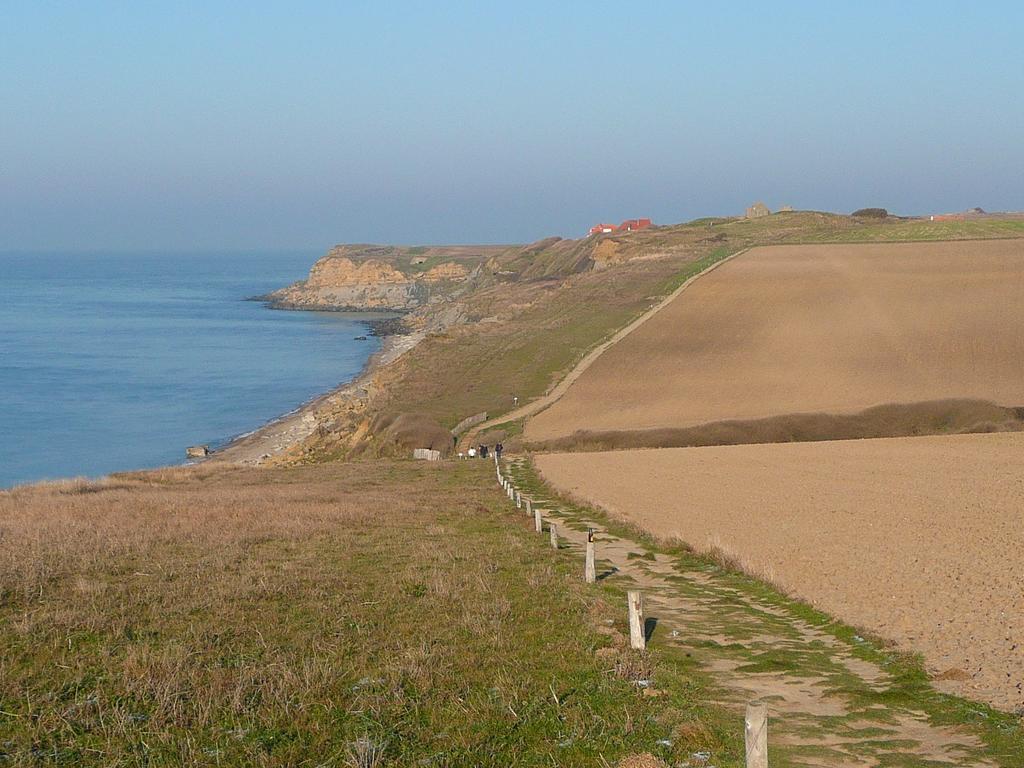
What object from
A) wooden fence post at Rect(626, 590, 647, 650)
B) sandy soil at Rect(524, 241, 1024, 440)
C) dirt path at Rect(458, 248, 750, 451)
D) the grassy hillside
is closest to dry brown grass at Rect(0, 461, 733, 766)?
wooden fence post at Rect(626, 590, 647, 650)

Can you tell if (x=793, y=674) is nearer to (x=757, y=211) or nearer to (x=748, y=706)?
(x=748, y=706)

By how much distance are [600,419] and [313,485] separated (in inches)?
665

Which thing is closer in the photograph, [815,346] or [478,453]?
[478,453]

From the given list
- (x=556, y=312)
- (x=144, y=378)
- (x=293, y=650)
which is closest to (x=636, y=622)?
(x=293, y=650)

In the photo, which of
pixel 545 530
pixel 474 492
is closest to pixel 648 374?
pixel 474 492

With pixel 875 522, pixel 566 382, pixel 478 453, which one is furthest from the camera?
pixel 566 382

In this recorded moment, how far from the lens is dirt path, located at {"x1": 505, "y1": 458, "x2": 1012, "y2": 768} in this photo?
9.16m

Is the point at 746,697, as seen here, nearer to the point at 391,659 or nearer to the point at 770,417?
the point at 391,659

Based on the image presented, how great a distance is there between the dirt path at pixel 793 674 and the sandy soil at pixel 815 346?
2627 centimetres

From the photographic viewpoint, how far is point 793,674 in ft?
38.3

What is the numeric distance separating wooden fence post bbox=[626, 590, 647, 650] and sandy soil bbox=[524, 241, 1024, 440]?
30857mm

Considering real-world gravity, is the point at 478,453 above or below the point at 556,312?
below

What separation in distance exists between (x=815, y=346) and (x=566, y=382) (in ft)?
44.4

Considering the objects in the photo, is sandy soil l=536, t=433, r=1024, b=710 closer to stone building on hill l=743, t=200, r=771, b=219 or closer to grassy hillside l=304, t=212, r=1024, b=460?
grassy hillside l=304, t=212, r=1024, b=460
